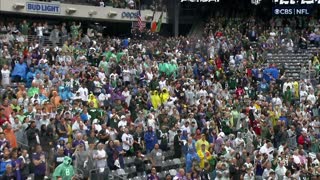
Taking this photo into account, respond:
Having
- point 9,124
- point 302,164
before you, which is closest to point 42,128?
point 9,124

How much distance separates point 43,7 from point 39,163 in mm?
21511

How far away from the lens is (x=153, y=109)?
75.4 ft

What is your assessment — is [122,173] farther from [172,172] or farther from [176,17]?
[176,17]

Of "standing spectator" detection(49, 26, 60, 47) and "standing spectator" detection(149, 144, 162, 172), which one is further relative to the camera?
"standing spectator" detection(49, 26, 60, 47)

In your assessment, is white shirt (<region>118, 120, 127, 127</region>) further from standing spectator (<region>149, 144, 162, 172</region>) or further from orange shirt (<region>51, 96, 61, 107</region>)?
orange shirt (<region>51, 96, 61, 107</region>)

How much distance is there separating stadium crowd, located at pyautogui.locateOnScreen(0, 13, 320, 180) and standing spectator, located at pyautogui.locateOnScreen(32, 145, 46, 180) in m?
0.02

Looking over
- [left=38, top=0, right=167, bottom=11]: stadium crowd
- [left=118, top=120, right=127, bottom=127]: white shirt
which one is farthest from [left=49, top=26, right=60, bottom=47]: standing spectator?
[left=118, top=120, right=127, bottom=127]: white shirt

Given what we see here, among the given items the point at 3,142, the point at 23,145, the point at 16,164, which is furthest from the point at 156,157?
the point at 16,164

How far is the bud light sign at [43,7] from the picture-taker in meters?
35.7

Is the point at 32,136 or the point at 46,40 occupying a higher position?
the point at 46,40

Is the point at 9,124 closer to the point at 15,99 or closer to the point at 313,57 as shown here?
the point at 15,99

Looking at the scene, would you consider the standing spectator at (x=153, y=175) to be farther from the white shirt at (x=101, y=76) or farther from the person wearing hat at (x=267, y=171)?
the white shirt at (x=101, y=76)

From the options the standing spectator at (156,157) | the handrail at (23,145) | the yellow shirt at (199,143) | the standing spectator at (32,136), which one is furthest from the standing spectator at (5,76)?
the yellow shirt at (199,143)

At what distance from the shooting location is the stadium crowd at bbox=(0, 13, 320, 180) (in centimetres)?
1748
